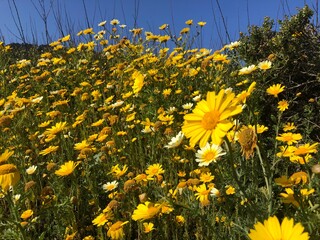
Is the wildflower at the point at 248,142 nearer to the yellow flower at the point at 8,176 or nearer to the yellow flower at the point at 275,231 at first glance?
the yellow flower at the point at 275,231

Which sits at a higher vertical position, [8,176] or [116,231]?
[8,176]

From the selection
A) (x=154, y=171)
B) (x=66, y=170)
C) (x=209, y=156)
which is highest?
(x=66, y=170)

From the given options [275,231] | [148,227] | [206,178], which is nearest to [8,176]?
[148,227]

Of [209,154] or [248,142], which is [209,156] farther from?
[248,142]

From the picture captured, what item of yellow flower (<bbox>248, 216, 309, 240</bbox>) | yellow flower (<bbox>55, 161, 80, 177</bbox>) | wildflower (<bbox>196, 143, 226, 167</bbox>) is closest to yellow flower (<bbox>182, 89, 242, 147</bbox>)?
yellow flower (<bbox>248, 216, 309, 240</bbox>)

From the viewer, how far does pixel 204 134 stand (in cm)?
113

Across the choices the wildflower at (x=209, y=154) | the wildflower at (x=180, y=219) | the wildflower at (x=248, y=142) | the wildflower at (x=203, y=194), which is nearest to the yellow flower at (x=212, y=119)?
the wildflower at (x=248, y=142)

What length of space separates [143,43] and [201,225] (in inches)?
156

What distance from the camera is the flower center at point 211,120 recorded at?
1116mm

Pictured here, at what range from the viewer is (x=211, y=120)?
112cm

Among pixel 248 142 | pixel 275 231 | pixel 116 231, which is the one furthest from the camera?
pixel 116 231

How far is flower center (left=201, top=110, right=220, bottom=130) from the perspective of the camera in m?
1.12

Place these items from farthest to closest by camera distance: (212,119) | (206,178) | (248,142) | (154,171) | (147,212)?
(154,171)
(206,178)
(147,212)
(248,142)
(212,119)

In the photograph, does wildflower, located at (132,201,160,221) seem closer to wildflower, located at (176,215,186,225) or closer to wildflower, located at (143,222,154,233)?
wildflower, located at (143,222,154,233)
